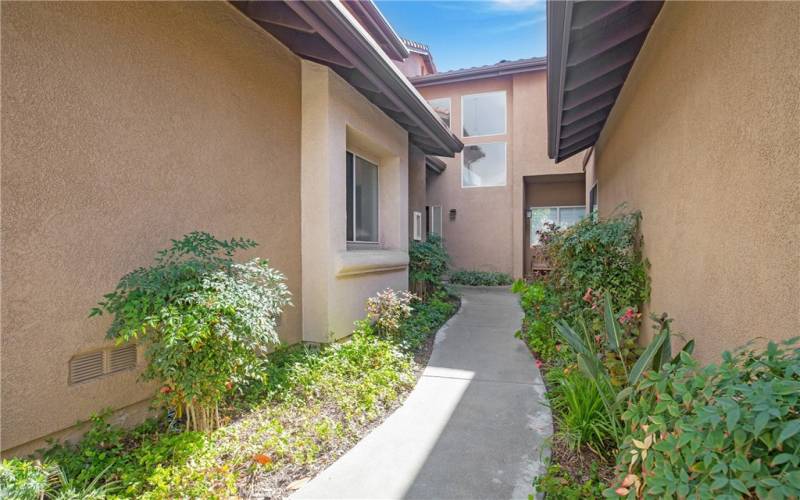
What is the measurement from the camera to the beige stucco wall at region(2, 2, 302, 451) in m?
2.46

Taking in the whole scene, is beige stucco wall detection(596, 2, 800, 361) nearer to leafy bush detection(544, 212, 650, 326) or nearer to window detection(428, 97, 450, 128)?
leafy bush detection(544, 212, 650, 326)

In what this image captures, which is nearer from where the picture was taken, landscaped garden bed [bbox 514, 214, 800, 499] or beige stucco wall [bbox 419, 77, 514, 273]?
landscaped garden bed [bbox 514, 214, 800, 499]

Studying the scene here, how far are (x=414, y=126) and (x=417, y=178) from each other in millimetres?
2693

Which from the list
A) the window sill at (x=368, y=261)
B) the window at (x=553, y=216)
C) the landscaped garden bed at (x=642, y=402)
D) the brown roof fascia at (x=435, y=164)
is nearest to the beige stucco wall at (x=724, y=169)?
the landscaped garden bed at (x=642, y=402)

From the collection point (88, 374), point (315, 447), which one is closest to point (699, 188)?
point (315, 447)

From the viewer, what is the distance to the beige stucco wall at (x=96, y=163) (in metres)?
2.46

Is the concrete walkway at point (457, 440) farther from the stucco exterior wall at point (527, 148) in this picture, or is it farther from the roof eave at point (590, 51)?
the stucco exterior wall at point (527, 148)

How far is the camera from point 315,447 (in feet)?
9.71

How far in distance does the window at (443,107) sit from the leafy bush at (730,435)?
1278 cm

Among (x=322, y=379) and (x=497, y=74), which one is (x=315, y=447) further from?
(x=497, y=74)

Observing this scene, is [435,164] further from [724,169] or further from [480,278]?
[724,169]

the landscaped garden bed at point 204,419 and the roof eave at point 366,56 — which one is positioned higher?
the roof eave at point 366,56

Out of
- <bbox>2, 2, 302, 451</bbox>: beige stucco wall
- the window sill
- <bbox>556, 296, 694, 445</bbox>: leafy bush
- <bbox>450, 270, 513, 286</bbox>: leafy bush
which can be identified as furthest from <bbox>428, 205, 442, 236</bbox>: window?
<bbox>556, 296, 694, 445</bbox>: leafy bush

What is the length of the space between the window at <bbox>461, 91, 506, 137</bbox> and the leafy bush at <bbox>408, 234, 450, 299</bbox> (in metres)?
6.24
